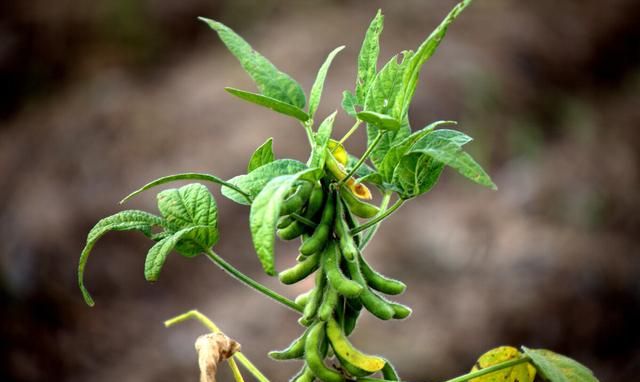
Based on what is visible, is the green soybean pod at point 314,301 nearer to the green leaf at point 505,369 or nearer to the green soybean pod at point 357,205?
the green soybean pod at point 357,205

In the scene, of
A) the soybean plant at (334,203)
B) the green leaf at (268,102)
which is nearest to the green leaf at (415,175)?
the soybean plant at (334,203)

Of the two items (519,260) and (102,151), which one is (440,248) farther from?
(102,151)

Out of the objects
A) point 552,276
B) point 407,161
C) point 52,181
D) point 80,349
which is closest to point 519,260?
point 552,276

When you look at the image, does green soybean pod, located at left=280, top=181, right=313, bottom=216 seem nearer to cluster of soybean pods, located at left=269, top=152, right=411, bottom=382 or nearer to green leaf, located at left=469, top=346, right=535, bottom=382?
cluster of soybean pods, located at left=269, top=152, right=411, bottom=382

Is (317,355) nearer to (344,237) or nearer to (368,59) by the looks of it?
(344,237)

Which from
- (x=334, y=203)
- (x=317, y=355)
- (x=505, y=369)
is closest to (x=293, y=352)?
(x=317, y=355)

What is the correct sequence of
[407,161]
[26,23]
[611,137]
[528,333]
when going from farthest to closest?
[26,23] < [611,137] < [528,333] < [407,161]
